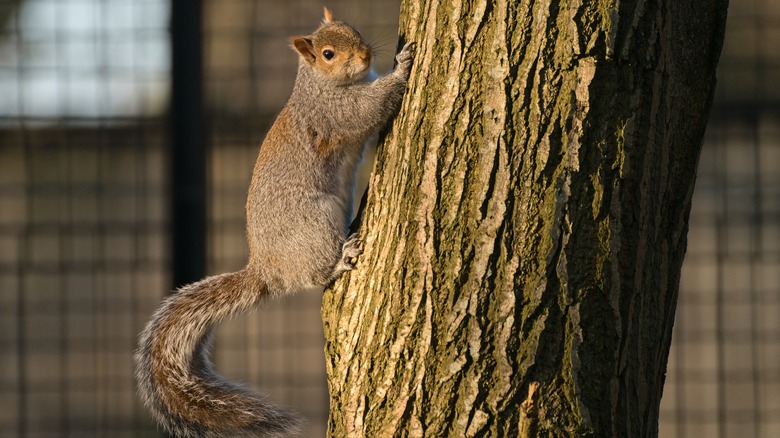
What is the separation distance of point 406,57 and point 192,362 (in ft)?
3.23

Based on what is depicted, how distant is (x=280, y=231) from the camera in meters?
2.25

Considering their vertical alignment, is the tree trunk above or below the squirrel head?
below

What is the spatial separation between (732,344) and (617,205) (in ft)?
8.91

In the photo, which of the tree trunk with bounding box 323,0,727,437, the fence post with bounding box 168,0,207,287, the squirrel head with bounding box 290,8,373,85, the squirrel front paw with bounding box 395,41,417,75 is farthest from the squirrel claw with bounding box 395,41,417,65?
the fence post with bounding box 168,0,207,287

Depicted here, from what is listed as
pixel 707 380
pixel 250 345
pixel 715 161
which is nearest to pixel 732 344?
pixel 707 380

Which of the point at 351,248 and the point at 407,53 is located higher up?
the point at 407,53

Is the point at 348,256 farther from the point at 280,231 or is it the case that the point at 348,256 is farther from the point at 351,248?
the point at 280,231

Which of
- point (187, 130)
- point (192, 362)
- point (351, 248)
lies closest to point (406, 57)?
point (351, 248)

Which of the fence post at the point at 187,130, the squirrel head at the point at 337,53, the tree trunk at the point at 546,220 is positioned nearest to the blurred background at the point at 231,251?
the fence post at the point at 187,130

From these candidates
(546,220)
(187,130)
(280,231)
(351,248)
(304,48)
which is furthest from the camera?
(187,130)

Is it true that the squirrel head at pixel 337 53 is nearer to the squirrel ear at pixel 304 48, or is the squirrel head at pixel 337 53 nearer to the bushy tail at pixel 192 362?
the squirrel ear at pixel 304 48

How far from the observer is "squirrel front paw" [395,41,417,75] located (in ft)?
5.55

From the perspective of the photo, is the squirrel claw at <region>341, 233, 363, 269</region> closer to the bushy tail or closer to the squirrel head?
the bushy tail

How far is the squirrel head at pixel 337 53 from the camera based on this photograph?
2.31m
